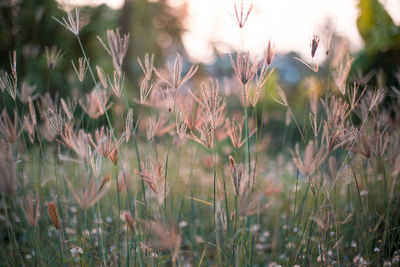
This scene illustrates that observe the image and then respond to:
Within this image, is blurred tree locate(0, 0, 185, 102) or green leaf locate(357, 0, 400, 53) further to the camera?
blurred tree locate(0, 0, 185, 102)

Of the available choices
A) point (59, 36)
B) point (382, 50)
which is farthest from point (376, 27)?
point (59, 36)

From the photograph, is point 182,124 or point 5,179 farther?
point 182,124

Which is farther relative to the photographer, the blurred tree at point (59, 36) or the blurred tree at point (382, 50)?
the blurred tree at point (59, 36)

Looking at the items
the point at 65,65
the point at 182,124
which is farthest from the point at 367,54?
the point at 65,65

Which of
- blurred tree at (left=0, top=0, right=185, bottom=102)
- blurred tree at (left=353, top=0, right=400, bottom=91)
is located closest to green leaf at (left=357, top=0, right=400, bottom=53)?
blurred tree at (left=353, top=0, right=400, bottom=91)

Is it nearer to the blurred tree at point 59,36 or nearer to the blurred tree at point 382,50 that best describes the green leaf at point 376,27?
the blurred tree at point 382,50

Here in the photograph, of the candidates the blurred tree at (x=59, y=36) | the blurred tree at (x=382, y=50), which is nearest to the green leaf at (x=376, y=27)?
the blurred tree at (x=382, y=50)

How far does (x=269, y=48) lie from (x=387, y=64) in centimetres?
275

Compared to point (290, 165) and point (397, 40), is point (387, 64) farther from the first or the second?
point (290, 165)

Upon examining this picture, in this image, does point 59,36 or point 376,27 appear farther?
point 59,36

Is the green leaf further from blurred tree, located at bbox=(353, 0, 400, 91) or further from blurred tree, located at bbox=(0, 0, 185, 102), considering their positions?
blurred tree, located at bbox=(0, 0, 185, 102)

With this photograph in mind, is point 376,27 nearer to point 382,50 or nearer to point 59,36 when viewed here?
point 382,50

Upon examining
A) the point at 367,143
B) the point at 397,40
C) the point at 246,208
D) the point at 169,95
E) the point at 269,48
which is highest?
the point at 397,40

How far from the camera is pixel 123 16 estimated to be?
7160 millimetres
